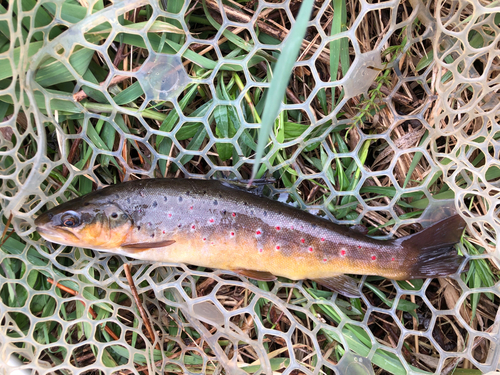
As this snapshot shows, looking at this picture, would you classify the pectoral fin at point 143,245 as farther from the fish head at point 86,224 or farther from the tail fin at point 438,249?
the tail fin at point 438,249

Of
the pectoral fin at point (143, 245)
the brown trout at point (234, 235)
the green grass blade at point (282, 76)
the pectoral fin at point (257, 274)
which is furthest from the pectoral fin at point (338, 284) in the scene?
the green grass blade at point (282, 76)

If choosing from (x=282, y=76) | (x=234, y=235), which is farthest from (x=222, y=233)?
(x=282, y=76)

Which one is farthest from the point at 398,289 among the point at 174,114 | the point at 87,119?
the point at 87,119

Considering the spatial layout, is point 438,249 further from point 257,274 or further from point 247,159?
point 247,159

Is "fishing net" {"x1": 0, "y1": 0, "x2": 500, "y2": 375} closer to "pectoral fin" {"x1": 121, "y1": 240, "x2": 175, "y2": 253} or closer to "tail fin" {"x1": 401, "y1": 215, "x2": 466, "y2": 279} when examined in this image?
"tail fin" {"x1": 401, "y1": 215, "x2": 466, "y2": 279}

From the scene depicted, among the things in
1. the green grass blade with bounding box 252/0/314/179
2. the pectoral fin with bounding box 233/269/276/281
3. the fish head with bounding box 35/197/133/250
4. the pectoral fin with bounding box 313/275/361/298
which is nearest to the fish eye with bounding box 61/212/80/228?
the fish head with bounding box 35/197/133/250
